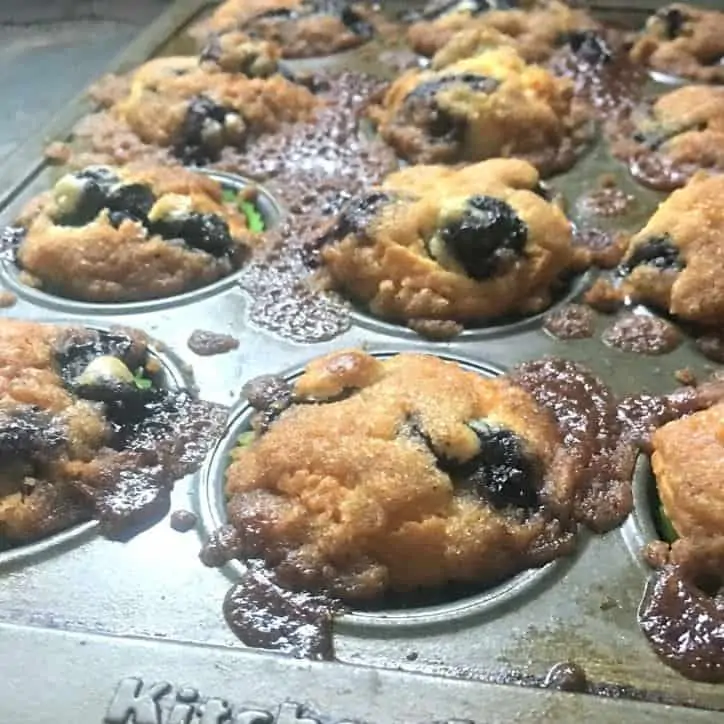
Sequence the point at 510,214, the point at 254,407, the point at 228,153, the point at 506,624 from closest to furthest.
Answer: the point at 506,624 < the point at 254,407 < the point at 510,214 < the point at 228,153

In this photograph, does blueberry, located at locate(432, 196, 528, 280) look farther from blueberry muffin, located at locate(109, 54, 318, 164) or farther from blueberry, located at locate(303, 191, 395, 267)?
blueberry muffin, located at locate(109, 54, 318, 164)

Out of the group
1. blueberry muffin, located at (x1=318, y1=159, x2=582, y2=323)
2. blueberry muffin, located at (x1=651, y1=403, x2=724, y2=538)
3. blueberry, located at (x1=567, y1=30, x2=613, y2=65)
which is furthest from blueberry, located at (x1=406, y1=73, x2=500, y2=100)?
blueberry muffin, located at (x1=651, y1=403, x2=724, y2=538)

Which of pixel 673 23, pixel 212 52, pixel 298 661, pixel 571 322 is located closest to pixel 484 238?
pixel 571 322

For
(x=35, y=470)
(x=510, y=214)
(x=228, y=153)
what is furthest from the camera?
(x=228, y=153)

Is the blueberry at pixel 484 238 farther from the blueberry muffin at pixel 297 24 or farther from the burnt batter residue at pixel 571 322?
the blueberry muffin at pixel 297 24

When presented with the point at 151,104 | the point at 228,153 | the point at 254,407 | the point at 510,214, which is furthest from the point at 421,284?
the point at 151,104

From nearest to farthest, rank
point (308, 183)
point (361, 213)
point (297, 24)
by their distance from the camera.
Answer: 1. point (361, 213)
2. point (308, 183)
3. point (297, 24)

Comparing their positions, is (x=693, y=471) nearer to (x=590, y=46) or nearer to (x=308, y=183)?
(x=308, y=183)

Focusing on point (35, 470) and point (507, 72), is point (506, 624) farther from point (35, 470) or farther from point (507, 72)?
point (507, 72)
